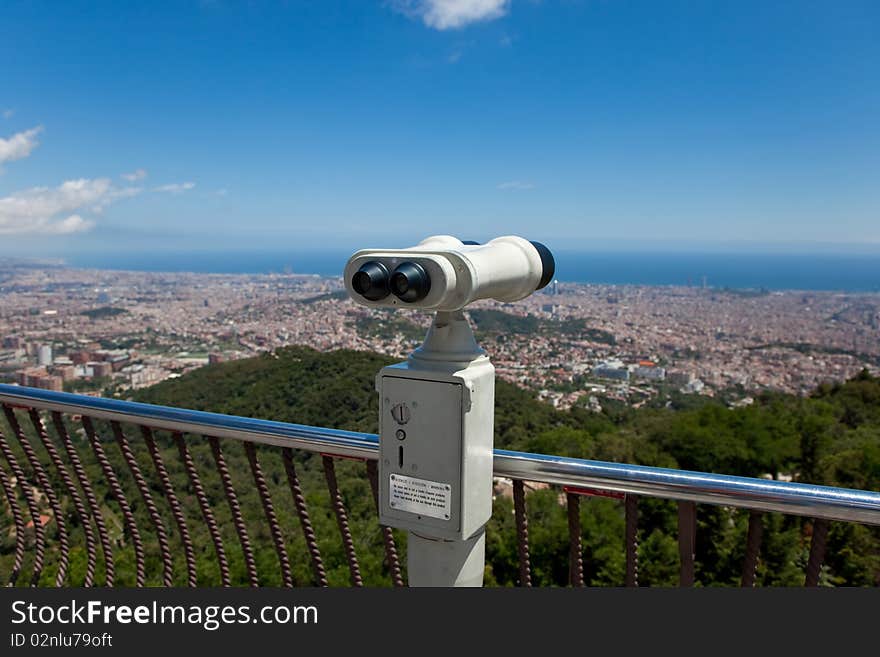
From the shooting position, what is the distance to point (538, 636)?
4.66 feet

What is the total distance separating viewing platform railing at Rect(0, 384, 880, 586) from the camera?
1391 millimetres

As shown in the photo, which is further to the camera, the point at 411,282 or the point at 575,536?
the point at 575,536

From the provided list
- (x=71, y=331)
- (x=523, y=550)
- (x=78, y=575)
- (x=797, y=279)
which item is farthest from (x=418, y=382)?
(x=797, y=279)

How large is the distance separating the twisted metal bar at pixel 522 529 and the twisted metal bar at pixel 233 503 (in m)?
0.85

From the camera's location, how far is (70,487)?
241cm

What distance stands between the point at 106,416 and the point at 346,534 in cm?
89

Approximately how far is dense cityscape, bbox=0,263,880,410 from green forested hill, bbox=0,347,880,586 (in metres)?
1.68

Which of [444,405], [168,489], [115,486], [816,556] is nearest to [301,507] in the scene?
[168,489]

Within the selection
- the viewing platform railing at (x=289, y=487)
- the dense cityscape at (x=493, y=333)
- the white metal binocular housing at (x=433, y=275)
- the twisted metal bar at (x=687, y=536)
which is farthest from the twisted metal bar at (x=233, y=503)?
the dense cityscape at (x=493, y=333)

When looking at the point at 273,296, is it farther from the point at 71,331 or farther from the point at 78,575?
the point at 78,575

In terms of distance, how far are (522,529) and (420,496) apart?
0.49 meters

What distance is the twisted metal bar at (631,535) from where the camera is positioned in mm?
1548

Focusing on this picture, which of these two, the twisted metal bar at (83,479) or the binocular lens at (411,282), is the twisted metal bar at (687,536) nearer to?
the binocular lens at (411,282)

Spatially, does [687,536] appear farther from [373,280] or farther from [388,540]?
[373,280]
